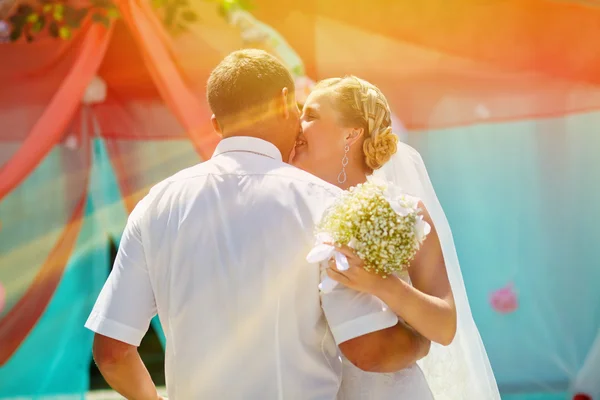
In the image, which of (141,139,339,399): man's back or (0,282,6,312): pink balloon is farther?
(0,282,6,312): pink balloon

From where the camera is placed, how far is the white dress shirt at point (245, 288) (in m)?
1.81

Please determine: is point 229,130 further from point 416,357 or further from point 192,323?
point 416,357

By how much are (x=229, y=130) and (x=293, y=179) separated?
0.76 ft

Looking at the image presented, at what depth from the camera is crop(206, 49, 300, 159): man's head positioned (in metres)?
1.91

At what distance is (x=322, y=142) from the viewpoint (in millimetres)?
2557

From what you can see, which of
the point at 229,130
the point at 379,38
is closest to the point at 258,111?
the point at 229,130

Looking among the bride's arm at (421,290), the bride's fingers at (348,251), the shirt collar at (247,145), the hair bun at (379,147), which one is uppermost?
the shirt collar at (247,145)

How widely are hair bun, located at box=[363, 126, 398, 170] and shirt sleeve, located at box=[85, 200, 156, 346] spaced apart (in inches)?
36.5

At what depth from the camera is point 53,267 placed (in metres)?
4.82

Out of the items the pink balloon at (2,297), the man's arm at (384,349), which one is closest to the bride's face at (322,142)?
the man's arm at (384,349)

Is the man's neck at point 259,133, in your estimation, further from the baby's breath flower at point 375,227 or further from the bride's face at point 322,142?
the bride's face at point 322,142

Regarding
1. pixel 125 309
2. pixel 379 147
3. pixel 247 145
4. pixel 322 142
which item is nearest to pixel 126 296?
pixel 125 309

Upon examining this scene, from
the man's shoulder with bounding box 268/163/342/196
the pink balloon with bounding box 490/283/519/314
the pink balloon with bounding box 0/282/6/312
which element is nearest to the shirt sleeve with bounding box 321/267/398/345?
the man's shoulder with bounding box 268/163/342/196

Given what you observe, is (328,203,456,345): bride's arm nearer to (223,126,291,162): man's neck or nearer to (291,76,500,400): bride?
(291,76,500,400): bride
